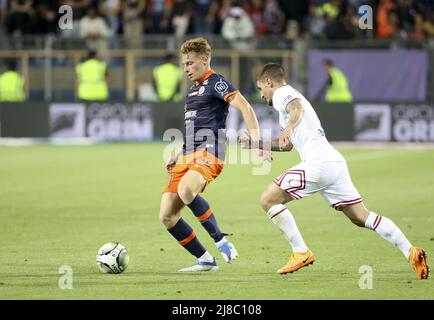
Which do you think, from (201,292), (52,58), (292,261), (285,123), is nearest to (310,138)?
(285,123)

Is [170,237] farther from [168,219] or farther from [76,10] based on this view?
[76,10]

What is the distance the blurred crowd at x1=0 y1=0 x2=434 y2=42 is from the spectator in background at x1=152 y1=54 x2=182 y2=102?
1.42m

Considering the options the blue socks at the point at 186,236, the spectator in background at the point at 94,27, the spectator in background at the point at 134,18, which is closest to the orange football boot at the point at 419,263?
the blue socks at the point at 186,236

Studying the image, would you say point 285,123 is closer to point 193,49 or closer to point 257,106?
point 193,49

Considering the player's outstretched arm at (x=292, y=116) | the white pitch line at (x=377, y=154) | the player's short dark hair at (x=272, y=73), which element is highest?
the player's short dark hair at (x=272, y=73)

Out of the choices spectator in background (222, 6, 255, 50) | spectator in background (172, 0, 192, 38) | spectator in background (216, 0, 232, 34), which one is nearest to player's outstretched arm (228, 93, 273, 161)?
spectator in background (222, 6, 255, 50)

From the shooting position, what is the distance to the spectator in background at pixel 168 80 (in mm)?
26938

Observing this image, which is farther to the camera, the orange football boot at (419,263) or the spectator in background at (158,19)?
the spectator in background at (158,19)

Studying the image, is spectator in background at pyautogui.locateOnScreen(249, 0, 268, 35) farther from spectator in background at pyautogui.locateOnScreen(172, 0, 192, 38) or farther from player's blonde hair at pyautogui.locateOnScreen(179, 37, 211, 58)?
player's blonde hair at pyautogui.locateOnScreen(179, 37, 211, 58)

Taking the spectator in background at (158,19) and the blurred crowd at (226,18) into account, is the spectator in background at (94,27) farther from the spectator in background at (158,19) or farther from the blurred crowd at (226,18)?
the spectator in background at (158,19)

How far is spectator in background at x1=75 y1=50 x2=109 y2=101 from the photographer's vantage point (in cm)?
2739

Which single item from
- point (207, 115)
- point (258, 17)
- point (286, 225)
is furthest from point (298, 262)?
point (258, 17)

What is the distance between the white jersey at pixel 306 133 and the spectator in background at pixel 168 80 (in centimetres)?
1735

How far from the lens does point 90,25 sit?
1137 inches
